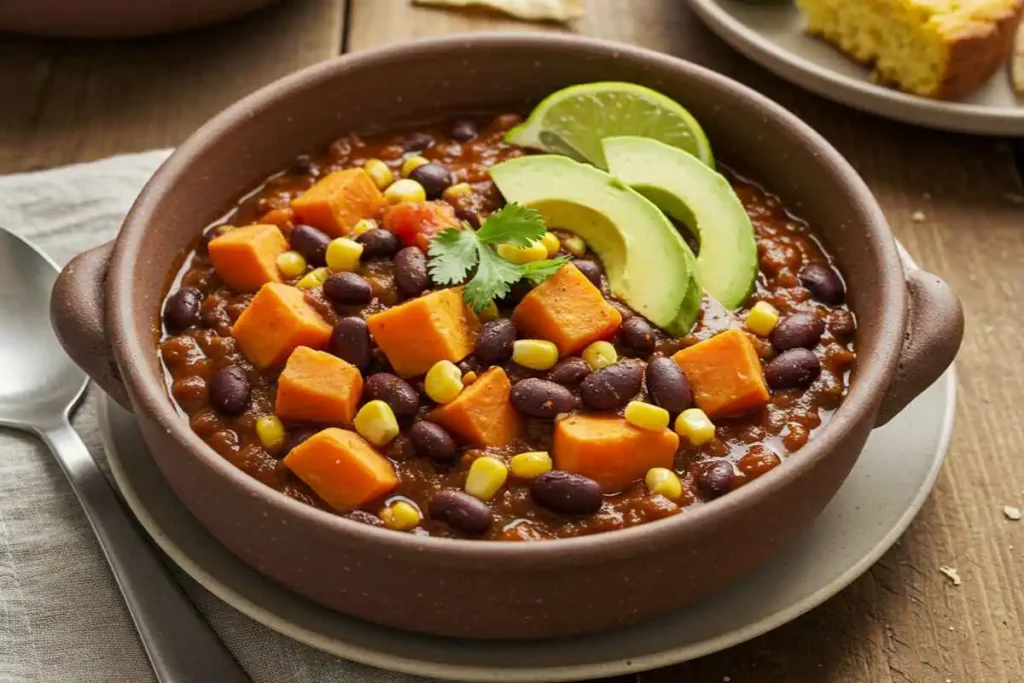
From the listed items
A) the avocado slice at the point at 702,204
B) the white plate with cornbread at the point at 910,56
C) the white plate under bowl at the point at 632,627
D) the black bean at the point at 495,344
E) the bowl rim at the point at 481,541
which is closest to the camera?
the bowl rim at the point at 481,541

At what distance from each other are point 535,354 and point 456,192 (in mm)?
622

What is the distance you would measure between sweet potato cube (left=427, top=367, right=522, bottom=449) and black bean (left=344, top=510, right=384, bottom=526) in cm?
26

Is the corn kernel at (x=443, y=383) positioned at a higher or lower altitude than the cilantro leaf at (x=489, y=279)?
lower

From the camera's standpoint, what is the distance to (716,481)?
240cm

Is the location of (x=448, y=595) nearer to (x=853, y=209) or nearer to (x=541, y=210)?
(x=541, y=210)

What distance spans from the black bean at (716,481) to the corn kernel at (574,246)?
27.2 inches

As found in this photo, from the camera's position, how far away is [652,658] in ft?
7.47

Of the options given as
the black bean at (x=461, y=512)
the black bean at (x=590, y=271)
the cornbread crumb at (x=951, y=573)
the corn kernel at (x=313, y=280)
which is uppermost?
the black bean at (x=590, y=271)

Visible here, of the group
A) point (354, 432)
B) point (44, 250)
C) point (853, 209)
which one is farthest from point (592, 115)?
point (44, 250)

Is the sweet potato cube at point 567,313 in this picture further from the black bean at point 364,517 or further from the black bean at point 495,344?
the black bean at point 364,517

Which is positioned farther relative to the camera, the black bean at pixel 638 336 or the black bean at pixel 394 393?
the black bean at pixel 638 336

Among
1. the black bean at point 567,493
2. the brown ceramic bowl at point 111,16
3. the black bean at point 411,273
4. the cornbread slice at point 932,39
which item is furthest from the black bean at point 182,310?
the cornbread slice at point 932,39

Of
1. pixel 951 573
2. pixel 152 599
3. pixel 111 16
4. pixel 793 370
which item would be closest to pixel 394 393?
pixel 152 599

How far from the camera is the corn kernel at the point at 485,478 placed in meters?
2.40
